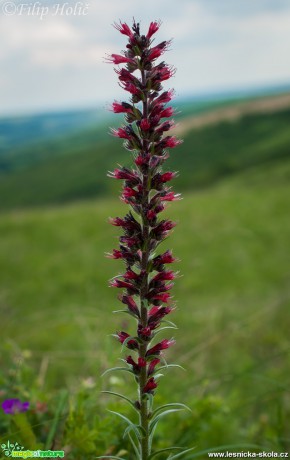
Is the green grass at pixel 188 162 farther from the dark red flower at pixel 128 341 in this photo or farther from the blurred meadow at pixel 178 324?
the dark red flower at pixel 128 341

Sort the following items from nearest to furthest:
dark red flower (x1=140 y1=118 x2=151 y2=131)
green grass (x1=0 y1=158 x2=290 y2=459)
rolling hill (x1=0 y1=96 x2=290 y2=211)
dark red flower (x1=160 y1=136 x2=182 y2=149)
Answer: dark red flower (x1=140 y1=118 x2=151 y2=131) → dark red flower (x1=160 y1=136 x2=182 y2=149) → green grass (x1=0 y1=158 x2=290 y2=459) → rolling hill (x1=0 y1=96 x2=290 y2=211)

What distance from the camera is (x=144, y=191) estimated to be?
329 cm

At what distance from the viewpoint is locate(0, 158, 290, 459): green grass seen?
6578 millimetres

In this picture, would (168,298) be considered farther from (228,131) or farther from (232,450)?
(228,131)

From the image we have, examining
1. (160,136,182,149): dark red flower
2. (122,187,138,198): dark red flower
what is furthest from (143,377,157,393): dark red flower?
(160,136,182,149): dark red flower

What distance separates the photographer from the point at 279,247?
88.4 ft

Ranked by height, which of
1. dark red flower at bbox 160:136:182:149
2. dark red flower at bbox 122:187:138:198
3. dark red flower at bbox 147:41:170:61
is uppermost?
dark red flower at bbox 147:41:170:61

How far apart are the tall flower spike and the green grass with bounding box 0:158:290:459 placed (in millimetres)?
1090

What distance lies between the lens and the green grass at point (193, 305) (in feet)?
21.6

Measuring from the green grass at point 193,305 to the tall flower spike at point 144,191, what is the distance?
3.58 feet

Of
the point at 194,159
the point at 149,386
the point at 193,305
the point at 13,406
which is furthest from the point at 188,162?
the point at 149,386

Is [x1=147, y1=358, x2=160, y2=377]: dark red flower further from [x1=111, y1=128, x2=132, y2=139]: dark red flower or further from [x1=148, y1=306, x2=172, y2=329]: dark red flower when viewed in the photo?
[x1=111, y1=128, x2=132, y2=139]: dark red flower

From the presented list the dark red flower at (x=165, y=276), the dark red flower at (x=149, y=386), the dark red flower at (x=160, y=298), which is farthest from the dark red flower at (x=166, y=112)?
the dark red flower at (x=149, y=386)

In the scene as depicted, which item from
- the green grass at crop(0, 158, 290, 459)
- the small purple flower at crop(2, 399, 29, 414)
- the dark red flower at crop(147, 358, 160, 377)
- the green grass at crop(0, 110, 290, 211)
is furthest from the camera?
the green grass at crop(0, 110, 290, 211)
